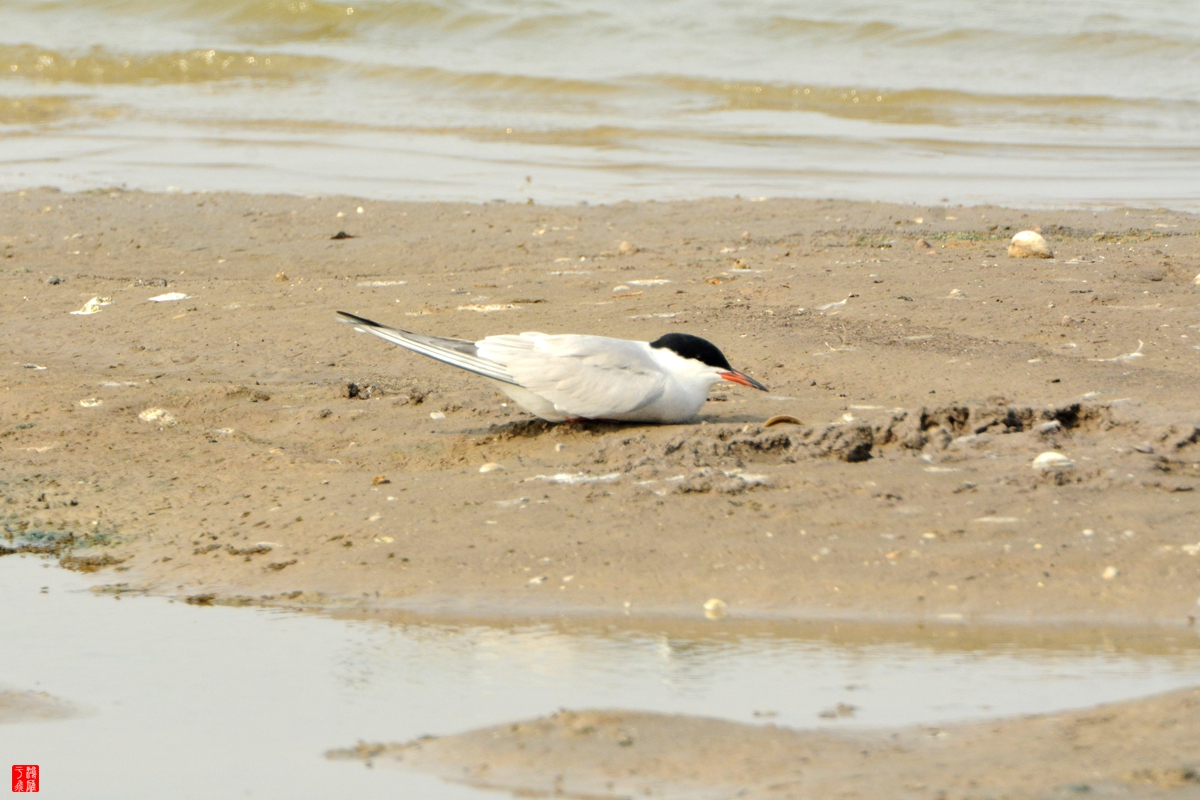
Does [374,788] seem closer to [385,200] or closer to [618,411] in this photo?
[618,411]

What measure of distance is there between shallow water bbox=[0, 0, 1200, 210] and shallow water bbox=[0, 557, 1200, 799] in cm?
707

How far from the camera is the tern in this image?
463 centimetres

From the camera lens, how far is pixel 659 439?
4.48 m

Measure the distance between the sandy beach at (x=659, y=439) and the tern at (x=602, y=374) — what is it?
14 cm

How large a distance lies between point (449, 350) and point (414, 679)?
1892mm

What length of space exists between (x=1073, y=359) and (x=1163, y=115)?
11.1 metres

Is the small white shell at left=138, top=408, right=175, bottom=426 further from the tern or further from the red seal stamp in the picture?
the red seal stamp

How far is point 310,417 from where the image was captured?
5129mm

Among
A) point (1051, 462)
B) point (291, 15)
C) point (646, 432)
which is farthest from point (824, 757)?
point (291, 15)

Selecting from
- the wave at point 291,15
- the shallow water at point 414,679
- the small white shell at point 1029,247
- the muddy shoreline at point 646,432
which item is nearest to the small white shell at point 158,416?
the muddy shoreline at point 646,432

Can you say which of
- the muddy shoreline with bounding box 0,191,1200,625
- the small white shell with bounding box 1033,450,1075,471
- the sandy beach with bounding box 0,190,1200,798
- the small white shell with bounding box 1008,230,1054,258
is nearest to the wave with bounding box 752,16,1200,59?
the muddy shoreline with bounding box 0,191,1200,625

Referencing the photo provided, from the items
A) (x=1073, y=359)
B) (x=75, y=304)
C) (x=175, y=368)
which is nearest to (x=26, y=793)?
(x=175, y=368)

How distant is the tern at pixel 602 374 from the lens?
463 cm

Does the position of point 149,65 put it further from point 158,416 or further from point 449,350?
point 449,350
